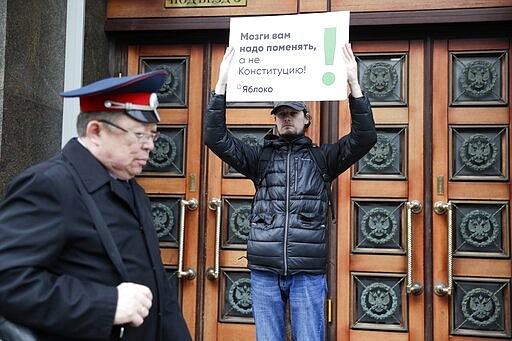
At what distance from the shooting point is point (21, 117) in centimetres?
462

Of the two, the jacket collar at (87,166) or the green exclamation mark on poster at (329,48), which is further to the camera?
the green exclamation mark on poster at (329,48)

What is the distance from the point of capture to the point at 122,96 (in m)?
2.01

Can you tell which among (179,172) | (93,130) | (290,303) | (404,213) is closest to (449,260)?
(404,213)

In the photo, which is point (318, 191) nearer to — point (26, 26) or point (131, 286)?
point (131, 286)

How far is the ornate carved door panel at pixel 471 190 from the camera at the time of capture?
15.7ft

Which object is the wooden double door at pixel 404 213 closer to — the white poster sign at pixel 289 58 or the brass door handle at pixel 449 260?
the brass door handle at pixel 449 260

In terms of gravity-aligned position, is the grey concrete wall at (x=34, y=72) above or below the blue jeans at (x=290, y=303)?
above

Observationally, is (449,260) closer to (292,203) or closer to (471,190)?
(471,190)

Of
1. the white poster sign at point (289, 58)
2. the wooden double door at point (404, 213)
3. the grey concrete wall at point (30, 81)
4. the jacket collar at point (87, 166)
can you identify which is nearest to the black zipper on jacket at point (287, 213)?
the white poster sign at point (289, 58)

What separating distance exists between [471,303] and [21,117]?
357 centimetres

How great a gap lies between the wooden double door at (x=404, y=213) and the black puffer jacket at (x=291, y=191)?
1.24 m

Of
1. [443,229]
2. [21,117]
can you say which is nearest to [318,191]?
[443,229]

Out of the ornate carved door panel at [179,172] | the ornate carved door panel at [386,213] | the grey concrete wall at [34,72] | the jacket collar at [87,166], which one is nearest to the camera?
the jacket collar at [87,166]

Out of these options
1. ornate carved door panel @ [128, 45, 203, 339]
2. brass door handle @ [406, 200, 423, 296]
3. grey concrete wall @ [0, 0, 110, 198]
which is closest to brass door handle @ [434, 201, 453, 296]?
brass door handle @ [406, 200, 423, 296]
